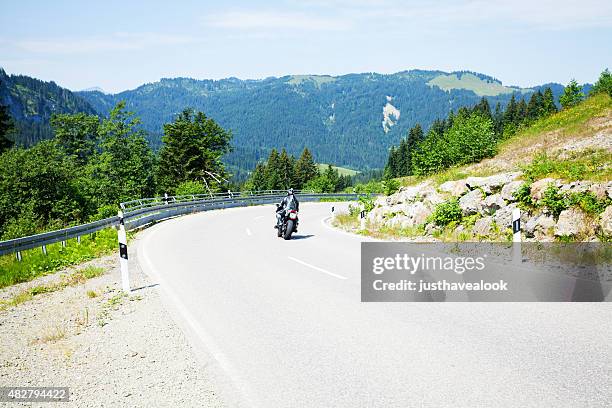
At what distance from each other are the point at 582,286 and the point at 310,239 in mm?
10009

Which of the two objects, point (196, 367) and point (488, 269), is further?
point (488, 269)

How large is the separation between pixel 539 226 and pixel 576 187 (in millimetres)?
1265

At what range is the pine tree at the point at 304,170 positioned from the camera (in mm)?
91562

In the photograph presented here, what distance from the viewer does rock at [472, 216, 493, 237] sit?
13.1m

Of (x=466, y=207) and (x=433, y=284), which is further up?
(x=466, y=207)

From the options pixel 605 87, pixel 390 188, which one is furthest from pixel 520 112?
pixel 390 188

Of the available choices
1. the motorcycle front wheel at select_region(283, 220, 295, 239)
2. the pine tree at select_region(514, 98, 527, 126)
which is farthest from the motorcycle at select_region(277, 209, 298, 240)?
the pine tree at select_region(514, 98, 527, 126)

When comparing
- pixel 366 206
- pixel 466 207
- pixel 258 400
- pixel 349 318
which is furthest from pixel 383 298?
pixel 366 206

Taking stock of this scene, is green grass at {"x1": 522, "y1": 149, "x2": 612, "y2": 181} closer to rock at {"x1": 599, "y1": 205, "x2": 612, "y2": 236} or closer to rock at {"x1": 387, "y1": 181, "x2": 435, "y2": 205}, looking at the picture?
rock at {"x1": 599, "y1": 205, "x2": 612, "y2": 236}

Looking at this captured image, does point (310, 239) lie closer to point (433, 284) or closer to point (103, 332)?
point (433, 284)

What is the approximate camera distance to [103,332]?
22.7 feet

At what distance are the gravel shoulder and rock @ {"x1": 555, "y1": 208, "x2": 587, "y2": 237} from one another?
896 cm

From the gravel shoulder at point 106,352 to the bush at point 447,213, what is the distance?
9.11 m

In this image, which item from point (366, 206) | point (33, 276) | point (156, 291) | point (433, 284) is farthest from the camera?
point (366, 206)
